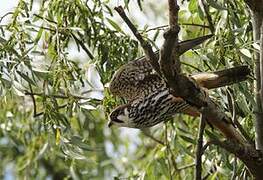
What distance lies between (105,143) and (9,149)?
0.50m

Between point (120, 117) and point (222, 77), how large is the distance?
306 millimetres

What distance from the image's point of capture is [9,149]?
4.91 meters

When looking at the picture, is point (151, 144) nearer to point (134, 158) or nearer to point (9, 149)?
point (134, 158)

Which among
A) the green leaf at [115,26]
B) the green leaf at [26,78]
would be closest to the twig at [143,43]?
the green leaf at [26,78]

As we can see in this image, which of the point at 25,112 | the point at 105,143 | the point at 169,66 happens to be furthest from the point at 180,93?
the point at 105,143

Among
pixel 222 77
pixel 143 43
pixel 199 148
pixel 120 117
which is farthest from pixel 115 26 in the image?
pixel 143 43

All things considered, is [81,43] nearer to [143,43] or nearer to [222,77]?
[222,77]

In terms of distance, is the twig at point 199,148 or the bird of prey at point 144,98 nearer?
the twig at point 199,148

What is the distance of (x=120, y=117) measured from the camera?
2520 mm

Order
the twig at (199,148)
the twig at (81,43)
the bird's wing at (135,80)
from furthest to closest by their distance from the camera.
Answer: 1. the twig at (81,43)
2. the bird's wing at (135,80)
3. the twig at (199,148)

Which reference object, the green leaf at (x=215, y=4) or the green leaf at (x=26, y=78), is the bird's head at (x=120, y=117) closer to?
the green leaf at (x=26, y=78)

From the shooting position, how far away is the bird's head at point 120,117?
8.27 feet

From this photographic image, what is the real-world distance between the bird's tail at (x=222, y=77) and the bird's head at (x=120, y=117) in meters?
0.23

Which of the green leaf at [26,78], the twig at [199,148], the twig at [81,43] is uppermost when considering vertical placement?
the twig at [81,43]
